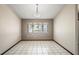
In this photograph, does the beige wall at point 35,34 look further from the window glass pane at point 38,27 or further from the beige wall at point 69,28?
the beige wall at point 69,28

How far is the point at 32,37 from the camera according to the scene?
10469 mm

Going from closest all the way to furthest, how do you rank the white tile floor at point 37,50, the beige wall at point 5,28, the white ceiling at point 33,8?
the beige wall at point 5,28, the white tile floor at point 37,50, the white ceiling at point 33,8

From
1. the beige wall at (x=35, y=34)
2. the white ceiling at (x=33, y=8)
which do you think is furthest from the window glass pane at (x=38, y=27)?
the white ceiling at (x=33, y=8)

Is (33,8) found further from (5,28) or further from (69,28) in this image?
(69,28)

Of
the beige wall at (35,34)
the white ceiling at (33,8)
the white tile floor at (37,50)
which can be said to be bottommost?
the white tile floor at (37,50)

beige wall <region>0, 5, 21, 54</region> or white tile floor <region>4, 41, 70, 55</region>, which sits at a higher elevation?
beige wall <region>0, 5, 21, 54</region>

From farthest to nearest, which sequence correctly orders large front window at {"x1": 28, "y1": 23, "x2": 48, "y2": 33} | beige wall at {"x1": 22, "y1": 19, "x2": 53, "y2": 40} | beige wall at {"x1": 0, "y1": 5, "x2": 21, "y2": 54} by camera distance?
large front window at {"x1": 28, "y1": 23, "x2": 48, "y2": 33}
beige wall at {"x1": 22, "y1": 19, "x2": 53, "y2": 40}
beige wall at {"x1": 0, "y1": 5, "x2": 21, "y2": 54}

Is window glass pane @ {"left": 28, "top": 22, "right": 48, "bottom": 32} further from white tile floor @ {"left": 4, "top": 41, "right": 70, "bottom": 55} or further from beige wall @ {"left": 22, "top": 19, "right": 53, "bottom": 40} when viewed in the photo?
white tile floor @ {"left": 4, "top": 41, "right": 70, "bottom": 55}

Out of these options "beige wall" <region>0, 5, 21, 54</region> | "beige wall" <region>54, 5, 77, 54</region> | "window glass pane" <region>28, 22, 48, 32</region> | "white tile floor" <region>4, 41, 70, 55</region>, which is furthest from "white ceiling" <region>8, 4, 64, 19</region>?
"window glass pane" <region>28, 22, 48, 32</region>

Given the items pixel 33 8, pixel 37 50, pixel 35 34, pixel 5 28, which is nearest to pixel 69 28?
pixel 37 50
